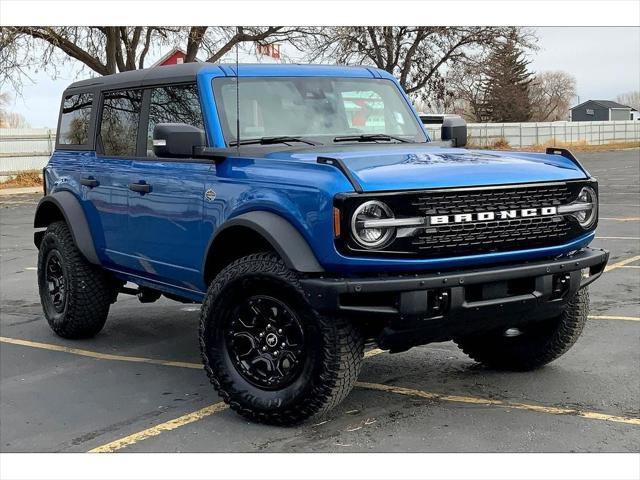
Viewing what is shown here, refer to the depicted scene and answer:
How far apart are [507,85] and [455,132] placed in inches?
1944

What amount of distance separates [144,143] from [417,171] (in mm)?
2492

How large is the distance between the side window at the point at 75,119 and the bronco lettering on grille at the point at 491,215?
3.76 m

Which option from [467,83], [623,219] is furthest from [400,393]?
[467,83]

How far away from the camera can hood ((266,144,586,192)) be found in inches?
174

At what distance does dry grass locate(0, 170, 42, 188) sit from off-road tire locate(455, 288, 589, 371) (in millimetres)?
23839

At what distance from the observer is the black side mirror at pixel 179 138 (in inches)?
204

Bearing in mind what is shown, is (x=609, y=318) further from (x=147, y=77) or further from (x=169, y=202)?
(x=147, y=77)

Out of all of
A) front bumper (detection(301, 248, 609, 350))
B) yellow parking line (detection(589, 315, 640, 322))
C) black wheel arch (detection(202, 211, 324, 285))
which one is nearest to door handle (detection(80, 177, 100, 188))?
black wheel arch (detection(202, 211, 324, 285))

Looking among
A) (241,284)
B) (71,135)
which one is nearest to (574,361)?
(241,284)

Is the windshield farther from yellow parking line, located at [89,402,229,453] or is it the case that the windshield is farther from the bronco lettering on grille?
yellow parking line, located at [89,402,229,453]

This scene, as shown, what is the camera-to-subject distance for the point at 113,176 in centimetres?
647

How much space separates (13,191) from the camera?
2622 cm

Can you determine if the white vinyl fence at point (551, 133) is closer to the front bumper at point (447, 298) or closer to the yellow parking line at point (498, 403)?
the yellow parking line at point (498, 403)

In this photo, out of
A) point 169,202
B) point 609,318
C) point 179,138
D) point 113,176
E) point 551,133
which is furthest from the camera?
point 551,133
